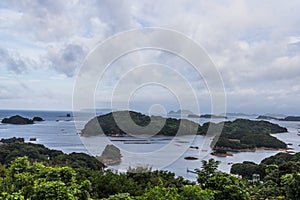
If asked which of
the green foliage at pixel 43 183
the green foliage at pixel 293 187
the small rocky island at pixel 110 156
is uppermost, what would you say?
the green foliage at pixel 43 183

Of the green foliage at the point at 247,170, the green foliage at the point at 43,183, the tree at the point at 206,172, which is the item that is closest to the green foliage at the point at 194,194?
the green foliage at the point at 43,183

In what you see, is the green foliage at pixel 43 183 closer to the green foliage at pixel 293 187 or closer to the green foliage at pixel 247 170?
the green foliage at pixel 293 187

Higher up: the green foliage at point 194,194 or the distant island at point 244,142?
the green foliage at point 194,194

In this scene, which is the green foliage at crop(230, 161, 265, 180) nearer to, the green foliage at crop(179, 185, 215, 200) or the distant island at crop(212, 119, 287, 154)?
the distant island at crop(212, 119, 287, 154)

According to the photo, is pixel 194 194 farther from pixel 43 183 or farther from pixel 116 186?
pixel 116 186

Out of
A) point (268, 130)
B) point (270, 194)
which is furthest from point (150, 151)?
point (268, 130)

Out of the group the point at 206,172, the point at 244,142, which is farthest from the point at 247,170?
the point at 244,142

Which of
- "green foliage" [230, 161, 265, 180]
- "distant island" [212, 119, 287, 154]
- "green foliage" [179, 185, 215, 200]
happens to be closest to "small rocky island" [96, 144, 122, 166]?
"green foliage" [230, 161, 265, 180]

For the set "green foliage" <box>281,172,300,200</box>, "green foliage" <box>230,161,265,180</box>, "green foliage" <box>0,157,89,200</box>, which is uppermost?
"green foliage" <box>0,157,89,200</box>
